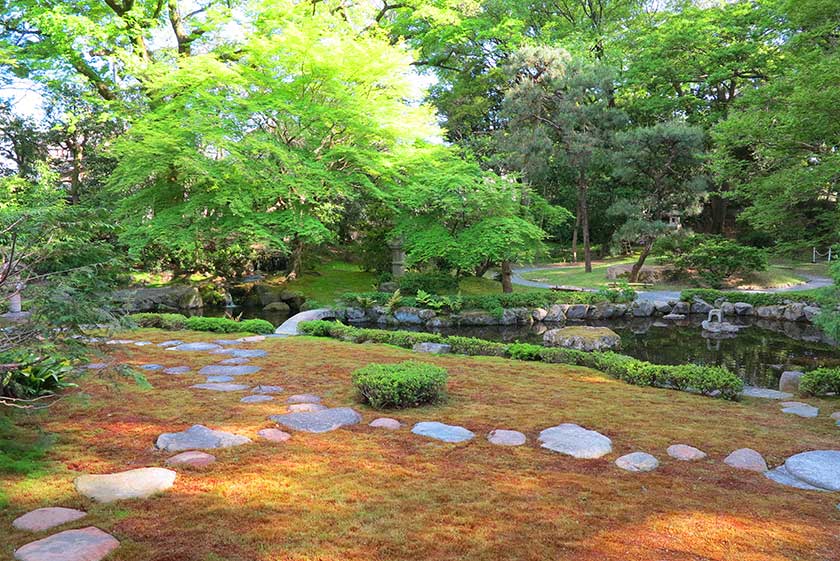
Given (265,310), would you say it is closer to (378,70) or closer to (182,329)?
(182,329)

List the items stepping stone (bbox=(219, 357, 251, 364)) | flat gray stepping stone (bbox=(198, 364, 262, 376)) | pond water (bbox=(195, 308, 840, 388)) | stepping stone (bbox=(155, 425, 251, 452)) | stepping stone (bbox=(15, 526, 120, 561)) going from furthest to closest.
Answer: pond water (bbox=(195, 308, 840, 388)) → stepping stone (bbox=(219, 357, 251, 364)) → flat gray stepping stone (bbox=(198, 364, 262, 376)) → stepping stone (bbox=(155, 425, 251, 452)) → stepping stone (bbox=(15, 526, 120, 561))

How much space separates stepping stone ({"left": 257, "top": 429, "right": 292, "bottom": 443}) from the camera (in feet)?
11.1

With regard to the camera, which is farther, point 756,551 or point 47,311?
point 47,311

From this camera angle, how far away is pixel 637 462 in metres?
3.25

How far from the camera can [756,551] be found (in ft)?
7.30

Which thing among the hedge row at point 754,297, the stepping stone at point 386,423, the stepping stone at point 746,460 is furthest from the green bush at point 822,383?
the hedge row at point 754,297

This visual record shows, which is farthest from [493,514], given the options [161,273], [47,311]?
[161,273]

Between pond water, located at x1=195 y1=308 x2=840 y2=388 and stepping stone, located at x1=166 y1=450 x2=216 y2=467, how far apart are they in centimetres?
729

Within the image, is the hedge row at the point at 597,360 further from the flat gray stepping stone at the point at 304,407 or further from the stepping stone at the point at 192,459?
the stepping stone at the point at 192,459

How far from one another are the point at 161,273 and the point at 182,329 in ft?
32.6

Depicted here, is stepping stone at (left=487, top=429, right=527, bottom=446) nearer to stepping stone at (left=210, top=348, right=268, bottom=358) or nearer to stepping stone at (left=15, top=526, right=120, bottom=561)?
stepping stone at (left=15, top=526, right=120, bottom=561)

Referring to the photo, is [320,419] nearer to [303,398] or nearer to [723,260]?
[303,398]

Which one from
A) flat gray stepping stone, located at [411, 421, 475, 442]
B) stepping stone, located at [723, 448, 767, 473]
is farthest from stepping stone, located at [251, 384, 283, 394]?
stepping stone, located at [723, 448, 767, 473]

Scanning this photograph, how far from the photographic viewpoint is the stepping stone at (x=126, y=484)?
8.18 ft
